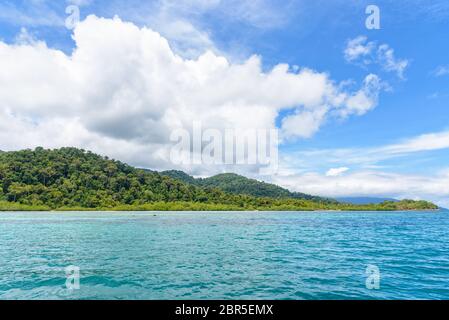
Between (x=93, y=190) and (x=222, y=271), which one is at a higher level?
(x=93, y=190)

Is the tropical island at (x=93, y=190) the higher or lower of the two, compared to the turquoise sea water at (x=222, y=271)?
higher

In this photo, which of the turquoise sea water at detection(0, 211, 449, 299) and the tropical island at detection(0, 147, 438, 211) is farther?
the tropical island at detection(0, 147, 438, 211)

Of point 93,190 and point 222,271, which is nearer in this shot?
point 222,271

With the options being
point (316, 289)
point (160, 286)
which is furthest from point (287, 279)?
point (160, 286)

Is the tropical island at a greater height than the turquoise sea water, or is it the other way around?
the tropical island

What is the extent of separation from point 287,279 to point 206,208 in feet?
460

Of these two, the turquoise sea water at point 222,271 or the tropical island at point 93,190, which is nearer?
the turquoise sea water at point 222,271

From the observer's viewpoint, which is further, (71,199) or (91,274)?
(71,199)

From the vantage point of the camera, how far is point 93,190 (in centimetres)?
15550

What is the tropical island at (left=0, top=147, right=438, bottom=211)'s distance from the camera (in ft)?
454

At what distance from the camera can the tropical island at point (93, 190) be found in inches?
5453
